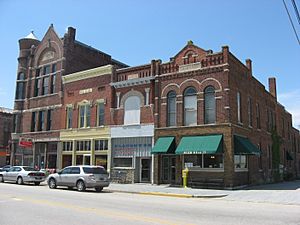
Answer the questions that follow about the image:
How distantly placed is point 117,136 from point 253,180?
12.4 m

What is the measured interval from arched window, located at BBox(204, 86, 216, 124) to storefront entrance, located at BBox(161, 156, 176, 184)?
14.1 feet

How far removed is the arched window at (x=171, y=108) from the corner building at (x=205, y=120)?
0.27 feet

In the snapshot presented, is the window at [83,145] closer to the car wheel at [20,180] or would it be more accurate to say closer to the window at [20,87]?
the car wheel at [20,180]

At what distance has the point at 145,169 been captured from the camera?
27.9 meters

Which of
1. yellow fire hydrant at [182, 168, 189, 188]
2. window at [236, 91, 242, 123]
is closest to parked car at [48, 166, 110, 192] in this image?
yellow fire hydrant at [182, 168, 189, 188]

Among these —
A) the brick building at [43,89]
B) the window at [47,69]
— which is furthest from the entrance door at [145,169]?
the window at [47,69]

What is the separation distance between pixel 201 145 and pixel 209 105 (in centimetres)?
333

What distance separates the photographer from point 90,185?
21.3 meters

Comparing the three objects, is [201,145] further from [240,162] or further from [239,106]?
[239,106]

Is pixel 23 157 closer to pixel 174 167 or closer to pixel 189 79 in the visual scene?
pixel 174 167

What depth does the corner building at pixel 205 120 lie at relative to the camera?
2352 cm

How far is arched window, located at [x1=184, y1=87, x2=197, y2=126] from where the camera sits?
2547 cm

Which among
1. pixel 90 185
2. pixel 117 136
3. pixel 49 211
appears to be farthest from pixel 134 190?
pixel 49 211

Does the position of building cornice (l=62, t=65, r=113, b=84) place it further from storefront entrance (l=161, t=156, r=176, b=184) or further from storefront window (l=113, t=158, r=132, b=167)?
storefront entrance (l=161, t=156, r=176, b=184)
